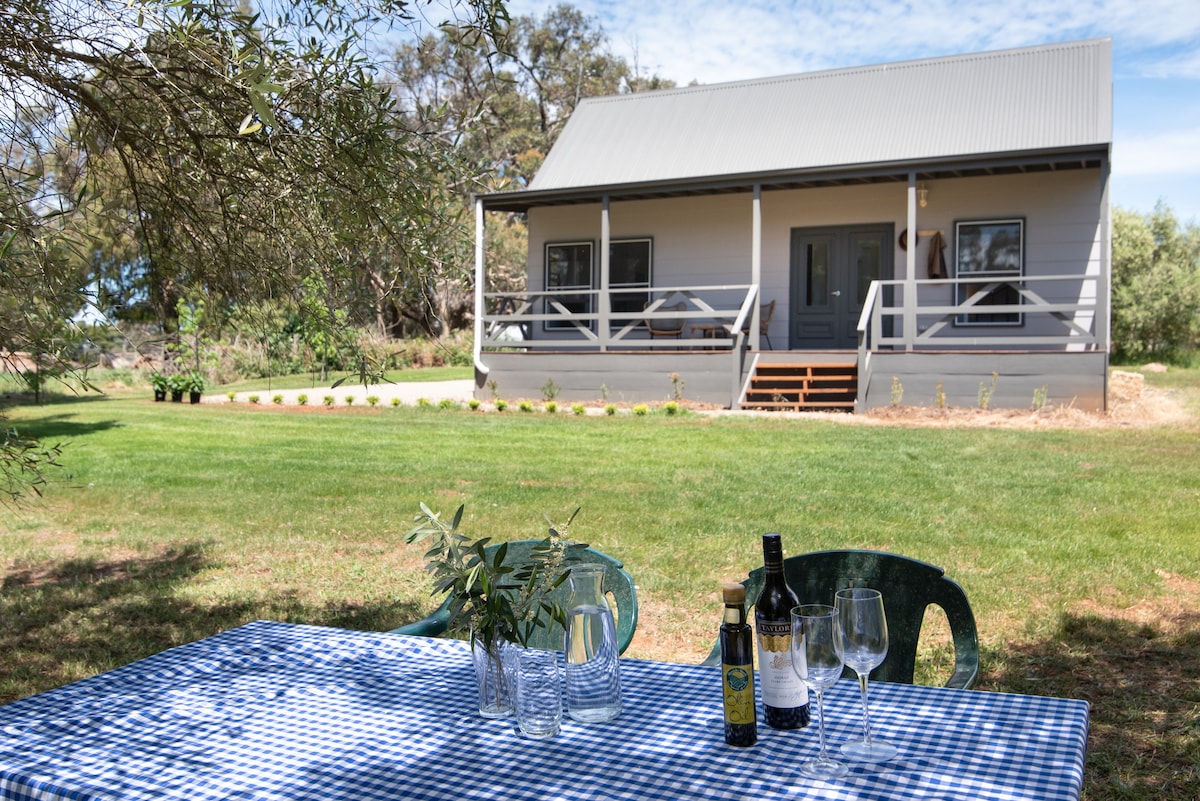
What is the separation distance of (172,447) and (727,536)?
23.6 feet

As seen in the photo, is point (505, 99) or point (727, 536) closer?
point (727, 536)

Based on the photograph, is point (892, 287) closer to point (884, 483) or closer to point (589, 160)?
point (589, 160)

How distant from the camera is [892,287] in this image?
15.3m

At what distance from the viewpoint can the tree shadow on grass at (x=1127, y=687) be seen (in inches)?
129

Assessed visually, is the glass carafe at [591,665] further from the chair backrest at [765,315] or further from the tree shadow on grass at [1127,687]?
the chair backrest at [765,315]

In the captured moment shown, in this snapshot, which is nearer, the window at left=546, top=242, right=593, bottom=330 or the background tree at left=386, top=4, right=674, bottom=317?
the window at left=546, top=242, right=593, bottom=330

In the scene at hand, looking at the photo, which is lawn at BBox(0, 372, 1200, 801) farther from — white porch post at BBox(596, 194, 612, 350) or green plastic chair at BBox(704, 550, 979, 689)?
white porch post at BBox(596, 194, 612, 350)

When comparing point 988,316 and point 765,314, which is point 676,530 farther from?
point 765,314

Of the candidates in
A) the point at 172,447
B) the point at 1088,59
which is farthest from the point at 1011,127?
the point at 172,447

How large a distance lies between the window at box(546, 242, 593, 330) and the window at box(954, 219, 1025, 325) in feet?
19.4

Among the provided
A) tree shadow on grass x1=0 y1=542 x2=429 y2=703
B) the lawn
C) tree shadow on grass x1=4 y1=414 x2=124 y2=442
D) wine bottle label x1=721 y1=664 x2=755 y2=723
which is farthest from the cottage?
wine bottle label x1=721 y1=664 x2=755 y2=723

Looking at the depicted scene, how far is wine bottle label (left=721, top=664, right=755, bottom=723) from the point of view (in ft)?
5.88

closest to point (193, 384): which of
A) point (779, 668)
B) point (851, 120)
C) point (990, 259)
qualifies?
point (851, 120)

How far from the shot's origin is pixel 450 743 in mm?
1843
